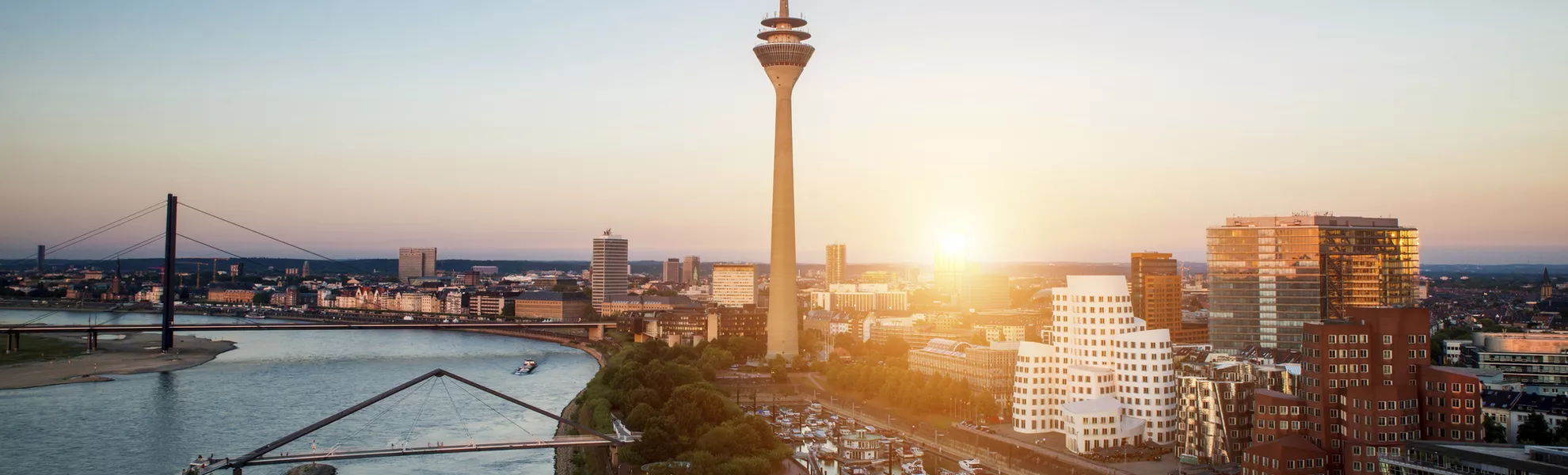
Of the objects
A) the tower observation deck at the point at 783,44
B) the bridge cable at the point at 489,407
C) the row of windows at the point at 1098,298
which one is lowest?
the bridge cable at the point at 489,407

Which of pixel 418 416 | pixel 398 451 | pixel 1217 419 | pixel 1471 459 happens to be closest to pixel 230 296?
pixel 418 416

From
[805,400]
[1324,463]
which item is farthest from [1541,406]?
[805,400]

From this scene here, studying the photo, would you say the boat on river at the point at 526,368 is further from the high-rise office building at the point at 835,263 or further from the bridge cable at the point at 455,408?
the high-rise office building at the point at 835,263

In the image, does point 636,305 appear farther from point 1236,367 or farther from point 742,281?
point 1236,367

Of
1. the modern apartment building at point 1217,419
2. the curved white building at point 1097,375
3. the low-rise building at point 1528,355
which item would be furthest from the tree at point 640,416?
the low-rise building at point 1528,355

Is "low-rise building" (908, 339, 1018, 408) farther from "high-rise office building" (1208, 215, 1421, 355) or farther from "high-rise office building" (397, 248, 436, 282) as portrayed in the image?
"high-rise office building" (397, 248, 436, 282)

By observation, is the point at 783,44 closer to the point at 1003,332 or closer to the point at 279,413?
the point at 1003,332

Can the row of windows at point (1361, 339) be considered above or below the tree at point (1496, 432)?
above
